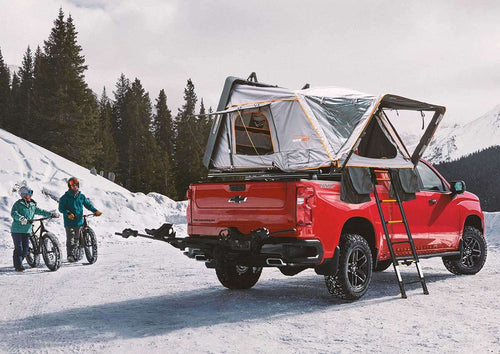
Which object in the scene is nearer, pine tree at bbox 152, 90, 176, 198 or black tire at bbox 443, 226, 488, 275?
black tire at bbox 443, 226, 488, 275

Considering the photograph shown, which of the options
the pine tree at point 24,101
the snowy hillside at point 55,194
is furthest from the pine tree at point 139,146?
the snowy hillside at point 55,194

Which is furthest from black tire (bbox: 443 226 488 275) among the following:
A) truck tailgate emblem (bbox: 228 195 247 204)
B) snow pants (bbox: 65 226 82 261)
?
snow pants (bbox: 65 226 82 261)

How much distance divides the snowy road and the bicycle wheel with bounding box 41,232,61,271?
560 mm

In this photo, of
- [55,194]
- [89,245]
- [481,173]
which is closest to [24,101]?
[55,194]

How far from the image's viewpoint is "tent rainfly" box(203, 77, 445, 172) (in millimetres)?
7562

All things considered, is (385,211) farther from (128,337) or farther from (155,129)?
(155,129)

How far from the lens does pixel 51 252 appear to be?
35.9ft

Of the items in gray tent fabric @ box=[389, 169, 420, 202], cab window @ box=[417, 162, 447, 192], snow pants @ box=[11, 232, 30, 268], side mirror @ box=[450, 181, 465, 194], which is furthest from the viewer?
snow pants @ box=[11, 232, 30, 268]

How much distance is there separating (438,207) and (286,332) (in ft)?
14.6

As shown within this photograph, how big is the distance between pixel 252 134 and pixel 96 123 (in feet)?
168

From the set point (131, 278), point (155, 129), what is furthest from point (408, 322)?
point (155, 129)

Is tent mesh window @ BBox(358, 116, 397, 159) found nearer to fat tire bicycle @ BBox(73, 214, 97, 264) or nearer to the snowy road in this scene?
the snowy road

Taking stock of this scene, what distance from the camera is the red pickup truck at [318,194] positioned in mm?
6629

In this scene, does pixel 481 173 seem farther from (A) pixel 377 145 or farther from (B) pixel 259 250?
(B) pixel 259 250
